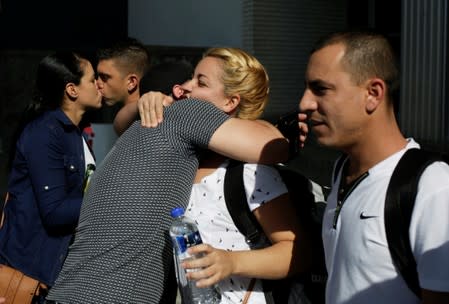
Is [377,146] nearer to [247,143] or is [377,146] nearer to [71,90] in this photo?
[247,143]

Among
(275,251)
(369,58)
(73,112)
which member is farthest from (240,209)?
(73,112)

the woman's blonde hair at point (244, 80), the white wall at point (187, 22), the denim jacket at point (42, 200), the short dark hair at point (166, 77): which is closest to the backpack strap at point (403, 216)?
the woman's blonde hair at point (244, 80)

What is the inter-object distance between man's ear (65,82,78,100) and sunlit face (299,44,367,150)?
1870 millimetres

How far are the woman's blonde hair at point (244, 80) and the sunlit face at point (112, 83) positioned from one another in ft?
5.04

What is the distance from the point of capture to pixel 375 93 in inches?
74.9

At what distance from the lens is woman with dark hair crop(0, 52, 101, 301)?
10.3ft

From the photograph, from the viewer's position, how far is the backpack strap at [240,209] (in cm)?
223

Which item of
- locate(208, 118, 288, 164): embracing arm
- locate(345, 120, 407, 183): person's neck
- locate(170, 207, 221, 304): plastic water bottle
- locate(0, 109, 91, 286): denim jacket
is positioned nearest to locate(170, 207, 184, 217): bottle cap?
locate(170, 207, 221, 304): plastic water bottle

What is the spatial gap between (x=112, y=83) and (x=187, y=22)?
5670 millimetres

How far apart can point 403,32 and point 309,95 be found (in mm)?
5237

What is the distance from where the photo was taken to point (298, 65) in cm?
892

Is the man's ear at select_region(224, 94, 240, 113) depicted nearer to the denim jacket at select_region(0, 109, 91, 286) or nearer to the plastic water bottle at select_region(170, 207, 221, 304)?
the plastic water bottle at select_region(170, 207, 221, 304)

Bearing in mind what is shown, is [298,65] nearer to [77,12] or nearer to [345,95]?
[77,12]

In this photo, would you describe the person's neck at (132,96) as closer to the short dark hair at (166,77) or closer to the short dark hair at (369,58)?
the short dark hair at (166,77)
